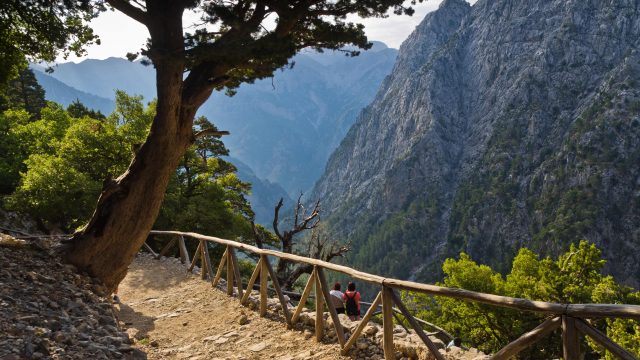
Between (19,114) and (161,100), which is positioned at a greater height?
(19,114)

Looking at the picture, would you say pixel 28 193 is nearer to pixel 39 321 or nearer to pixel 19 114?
pixel 19 114

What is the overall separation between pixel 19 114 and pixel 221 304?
33434 mm

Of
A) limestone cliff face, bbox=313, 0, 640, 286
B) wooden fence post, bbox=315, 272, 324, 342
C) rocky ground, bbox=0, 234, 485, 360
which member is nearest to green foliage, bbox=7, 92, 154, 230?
rocky ground, bbox=0, 234, 485, 360

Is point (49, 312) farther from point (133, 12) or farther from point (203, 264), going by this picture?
point (203, 264)

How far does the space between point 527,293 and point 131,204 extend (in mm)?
30218

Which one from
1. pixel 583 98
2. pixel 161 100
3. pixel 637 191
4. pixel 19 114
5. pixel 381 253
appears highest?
pixel 583 98

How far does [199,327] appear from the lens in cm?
1083

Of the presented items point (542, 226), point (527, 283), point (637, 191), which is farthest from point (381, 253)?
point (527, 283)

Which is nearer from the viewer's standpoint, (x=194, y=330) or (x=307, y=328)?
(x=307, y=328)

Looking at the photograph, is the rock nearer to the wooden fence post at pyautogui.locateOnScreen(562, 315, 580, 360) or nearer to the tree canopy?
the tree canopy

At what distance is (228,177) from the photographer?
114 ft

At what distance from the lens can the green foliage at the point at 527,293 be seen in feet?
94.1

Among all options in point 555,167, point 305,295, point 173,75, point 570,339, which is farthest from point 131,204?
point 555,167

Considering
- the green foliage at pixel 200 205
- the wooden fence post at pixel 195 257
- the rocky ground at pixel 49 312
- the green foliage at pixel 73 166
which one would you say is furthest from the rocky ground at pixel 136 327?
the green foliage at pixel 200 205
